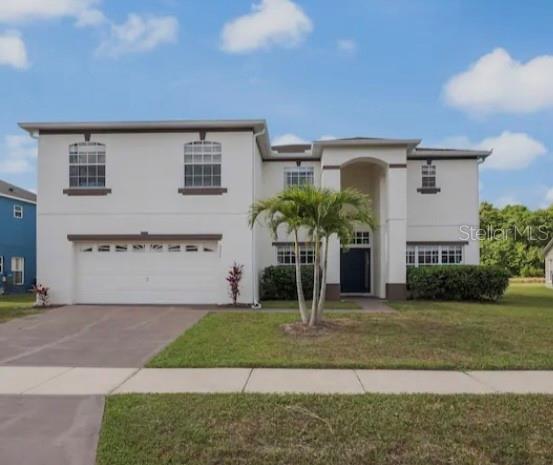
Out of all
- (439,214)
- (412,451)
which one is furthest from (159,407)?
(439,214)

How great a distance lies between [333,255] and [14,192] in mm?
19873

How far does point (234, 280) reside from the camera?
16.6 meters

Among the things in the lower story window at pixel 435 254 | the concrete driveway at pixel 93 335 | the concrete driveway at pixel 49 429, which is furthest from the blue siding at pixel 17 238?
the concrete driveway at pixel 49 429

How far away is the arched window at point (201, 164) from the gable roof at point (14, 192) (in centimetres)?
1492

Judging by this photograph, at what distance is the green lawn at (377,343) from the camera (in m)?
8.25

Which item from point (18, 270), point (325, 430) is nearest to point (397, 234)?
point (325, 430)

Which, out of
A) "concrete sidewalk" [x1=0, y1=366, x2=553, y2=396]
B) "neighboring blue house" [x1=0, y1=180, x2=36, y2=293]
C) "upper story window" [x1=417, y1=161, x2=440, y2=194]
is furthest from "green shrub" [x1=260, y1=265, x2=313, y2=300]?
"neighboring blue house" [x1=0, y1=180, x2=36, y2=293]

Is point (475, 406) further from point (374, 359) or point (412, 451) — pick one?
point (374, 359)

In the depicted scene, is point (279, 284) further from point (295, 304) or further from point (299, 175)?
point (299, 175)

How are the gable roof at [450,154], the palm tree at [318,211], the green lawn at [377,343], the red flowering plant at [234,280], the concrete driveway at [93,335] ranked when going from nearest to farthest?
1. the green lawn at [377,343]
2. the concrete driveway at [93,335]
3. the palm tree at [318,211]
4. the red flowering plant at [234,280]
5. the gable roof at [450,154]

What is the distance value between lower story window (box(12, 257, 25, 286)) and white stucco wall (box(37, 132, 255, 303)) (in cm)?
1201

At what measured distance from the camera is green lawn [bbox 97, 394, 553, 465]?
462cm

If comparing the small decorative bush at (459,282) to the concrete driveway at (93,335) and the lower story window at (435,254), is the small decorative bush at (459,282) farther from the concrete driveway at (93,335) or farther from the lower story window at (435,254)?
the concrete driveway at (93,335)

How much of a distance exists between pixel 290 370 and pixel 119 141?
12.5 meters
